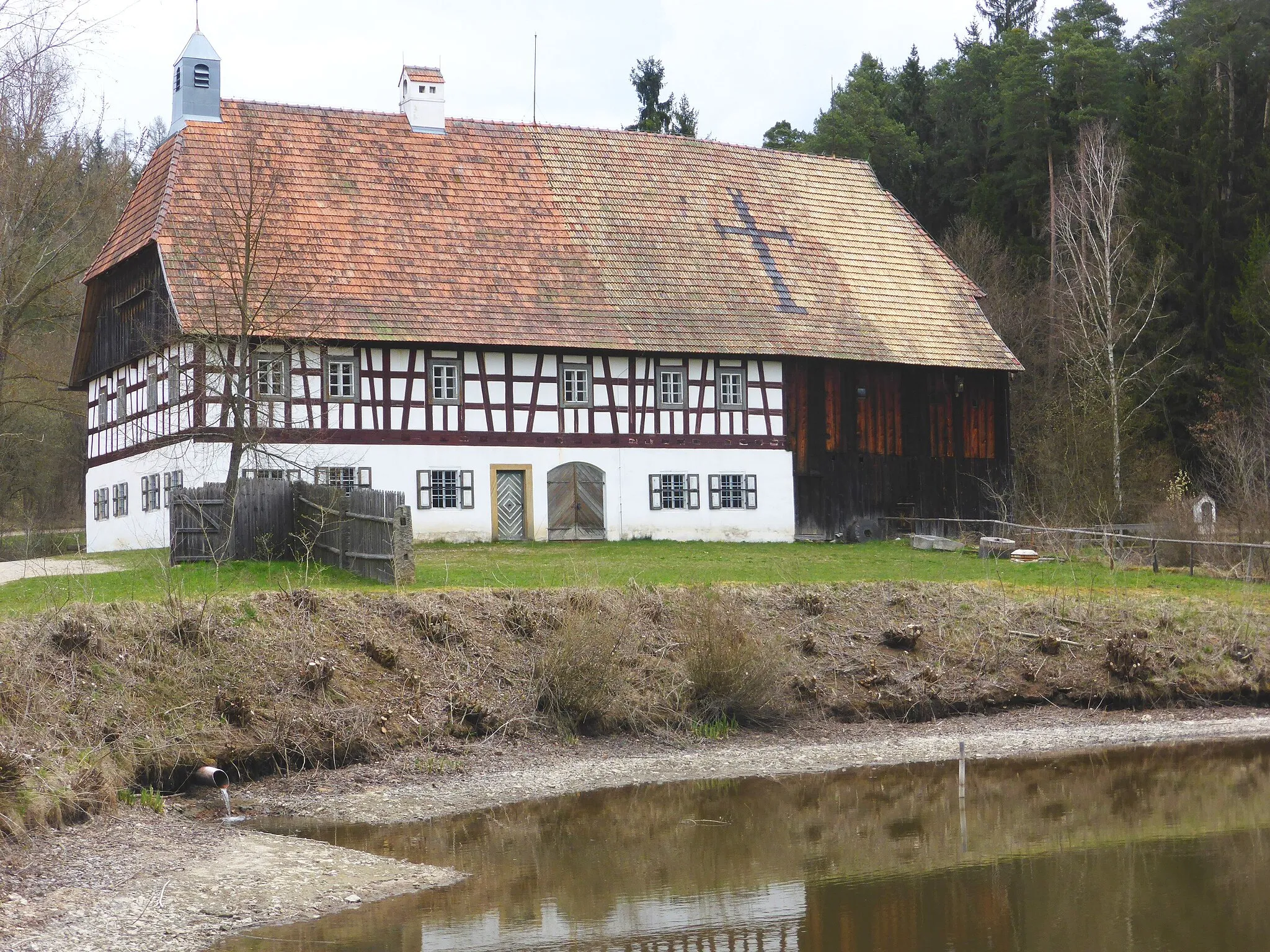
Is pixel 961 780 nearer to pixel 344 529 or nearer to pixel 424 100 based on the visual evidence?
pixel 344 529

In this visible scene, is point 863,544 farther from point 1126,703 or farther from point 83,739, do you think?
point 83,739

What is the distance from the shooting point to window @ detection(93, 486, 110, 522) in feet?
110

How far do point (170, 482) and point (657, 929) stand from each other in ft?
65.7

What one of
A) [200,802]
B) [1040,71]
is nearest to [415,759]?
[200,802]

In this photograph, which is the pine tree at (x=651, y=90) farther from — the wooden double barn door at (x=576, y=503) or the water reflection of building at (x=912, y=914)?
the water reflection of building at (x=912, y=914)

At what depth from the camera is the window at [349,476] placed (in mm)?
29875

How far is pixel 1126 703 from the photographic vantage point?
2316 centimetres

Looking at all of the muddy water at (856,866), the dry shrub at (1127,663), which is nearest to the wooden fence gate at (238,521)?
the muddy water at (856,866)

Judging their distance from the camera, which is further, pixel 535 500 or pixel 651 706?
pixel 535 500

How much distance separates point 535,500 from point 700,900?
19414 mm

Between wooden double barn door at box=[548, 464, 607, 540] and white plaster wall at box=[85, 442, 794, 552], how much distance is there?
132mm

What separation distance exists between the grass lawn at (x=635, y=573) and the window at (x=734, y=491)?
1.14m

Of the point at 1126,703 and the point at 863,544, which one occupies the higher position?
the point at 863,544

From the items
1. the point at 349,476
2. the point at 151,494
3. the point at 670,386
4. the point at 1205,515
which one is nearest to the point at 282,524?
the point at 349,476
